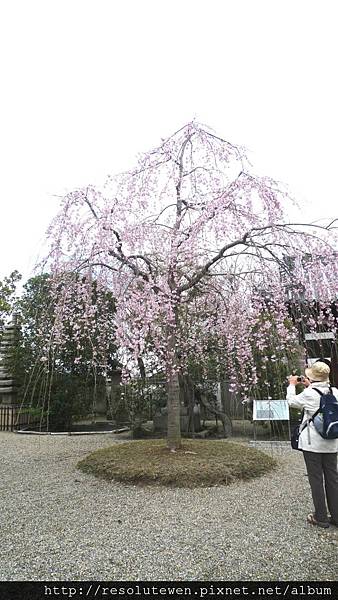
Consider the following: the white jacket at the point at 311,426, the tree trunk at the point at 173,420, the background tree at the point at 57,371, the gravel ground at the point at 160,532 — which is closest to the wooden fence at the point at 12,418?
the background tree at the point at 57,371

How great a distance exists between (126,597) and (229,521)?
1.30 m

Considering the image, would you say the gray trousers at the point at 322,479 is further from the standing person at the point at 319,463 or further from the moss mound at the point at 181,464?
the moss mound at the point at 181,464

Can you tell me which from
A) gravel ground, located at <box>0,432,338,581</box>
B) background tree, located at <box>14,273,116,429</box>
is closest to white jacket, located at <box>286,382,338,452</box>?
gravel ground, located at <box>0,432,338,581</box>

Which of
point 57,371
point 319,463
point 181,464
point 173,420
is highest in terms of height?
point 57,371

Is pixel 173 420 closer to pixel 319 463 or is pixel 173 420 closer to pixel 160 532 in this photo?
pixel 160 532

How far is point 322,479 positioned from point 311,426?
419 millimetres

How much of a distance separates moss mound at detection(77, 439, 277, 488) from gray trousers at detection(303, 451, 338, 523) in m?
1.43

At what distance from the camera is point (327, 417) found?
295 cm

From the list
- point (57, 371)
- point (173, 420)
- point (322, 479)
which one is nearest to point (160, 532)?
point (322, 479)

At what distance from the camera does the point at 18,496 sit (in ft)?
13.4

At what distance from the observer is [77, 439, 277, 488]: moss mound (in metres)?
4.32

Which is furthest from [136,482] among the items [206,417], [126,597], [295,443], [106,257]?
[206,417]

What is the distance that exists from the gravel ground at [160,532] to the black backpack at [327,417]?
28.9 inches

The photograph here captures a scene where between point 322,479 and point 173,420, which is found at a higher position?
point 173,420
